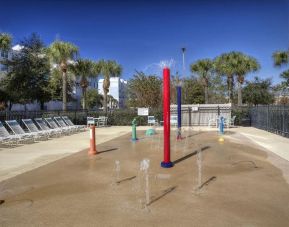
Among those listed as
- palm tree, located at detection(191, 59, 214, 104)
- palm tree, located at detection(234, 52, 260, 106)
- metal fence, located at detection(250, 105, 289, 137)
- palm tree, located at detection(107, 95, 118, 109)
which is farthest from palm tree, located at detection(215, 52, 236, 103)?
palm tree, located at detection(107, 95, 118, 109)

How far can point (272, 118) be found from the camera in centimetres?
1714

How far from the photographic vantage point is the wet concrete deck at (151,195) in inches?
185

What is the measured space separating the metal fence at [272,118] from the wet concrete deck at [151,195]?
6.43 m

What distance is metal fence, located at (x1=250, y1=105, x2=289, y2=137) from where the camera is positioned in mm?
14934

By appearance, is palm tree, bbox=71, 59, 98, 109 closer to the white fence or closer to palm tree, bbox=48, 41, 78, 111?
palm tree, bbox=48, 41, 78, 111

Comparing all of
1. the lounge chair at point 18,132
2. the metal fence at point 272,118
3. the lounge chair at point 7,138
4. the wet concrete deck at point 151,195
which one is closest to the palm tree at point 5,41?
the lounge chair at point 18,132

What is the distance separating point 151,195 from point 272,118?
534 inches

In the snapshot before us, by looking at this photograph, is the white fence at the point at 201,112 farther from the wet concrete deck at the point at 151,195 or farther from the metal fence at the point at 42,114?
the wet concrete deck at the point at 151,195

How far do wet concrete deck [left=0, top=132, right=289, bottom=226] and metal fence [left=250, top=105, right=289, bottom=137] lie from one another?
643 cm

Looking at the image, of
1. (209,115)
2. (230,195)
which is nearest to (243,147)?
(230,195)

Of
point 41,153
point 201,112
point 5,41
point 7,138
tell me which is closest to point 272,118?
point 201,112

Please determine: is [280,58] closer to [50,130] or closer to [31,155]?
[50,130]

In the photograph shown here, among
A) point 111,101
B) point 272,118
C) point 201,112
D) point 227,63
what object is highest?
point 227,63

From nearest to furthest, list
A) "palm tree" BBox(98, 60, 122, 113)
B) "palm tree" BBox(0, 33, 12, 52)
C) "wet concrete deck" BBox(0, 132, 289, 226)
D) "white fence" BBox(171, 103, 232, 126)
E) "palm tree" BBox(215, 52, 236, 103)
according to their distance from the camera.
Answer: "wet concrete deck" BBox(0, 132, 289, 226) < "palm tree" BBox(0, 33, 12, 52) < "white fence" BBox(171, 103, 232, 126) < "palm tree" BBox(215, 52, 236, 103) < "palm tree" BBox(98, 60, 122, 113)
